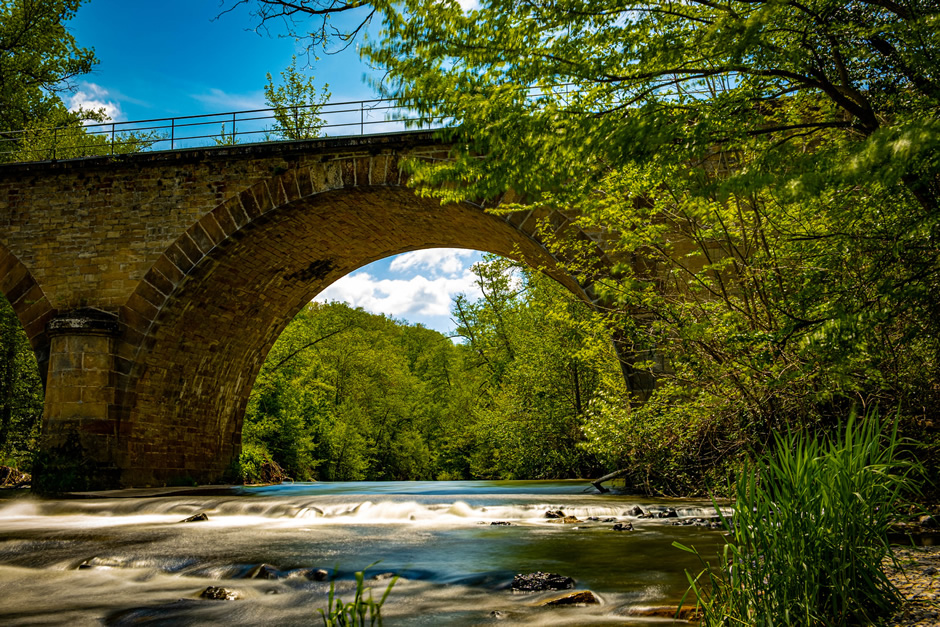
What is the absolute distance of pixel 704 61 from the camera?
3838 millimetres

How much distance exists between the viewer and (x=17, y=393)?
23.2 m

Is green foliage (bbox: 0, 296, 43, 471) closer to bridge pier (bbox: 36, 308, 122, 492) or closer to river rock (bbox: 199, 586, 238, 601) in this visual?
bridge pier (bbox: 36, 308, 122, 492)

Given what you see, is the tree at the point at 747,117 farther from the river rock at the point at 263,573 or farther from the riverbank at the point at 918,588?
the river rock at the point at 263,573

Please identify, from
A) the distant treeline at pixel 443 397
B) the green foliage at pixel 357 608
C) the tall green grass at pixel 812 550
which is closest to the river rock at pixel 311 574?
the green foliage at pixel 357 608

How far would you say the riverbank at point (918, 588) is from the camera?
8.87 ft

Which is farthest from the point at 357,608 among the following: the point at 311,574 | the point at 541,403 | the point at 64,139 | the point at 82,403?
the point at 64,139

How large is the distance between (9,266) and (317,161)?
6813 mm

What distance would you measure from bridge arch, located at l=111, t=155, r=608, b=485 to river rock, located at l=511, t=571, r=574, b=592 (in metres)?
7.28

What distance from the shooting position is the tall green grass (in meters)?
2.59

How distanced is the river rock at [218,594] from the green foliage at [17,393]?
21928 millimetres

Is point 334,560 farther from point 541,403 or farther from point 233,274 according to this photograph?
point 541,403

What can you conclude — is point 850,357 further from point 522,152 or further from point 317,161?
point 317,161

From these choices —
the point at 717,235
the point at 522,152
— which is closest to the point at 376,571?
the point at 522,152

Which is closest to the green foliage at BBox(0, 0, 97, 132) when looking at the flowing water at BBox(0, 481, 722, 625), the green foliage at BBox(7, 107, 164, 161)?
the green foliage at BBox(7, 107, 164, 161)
